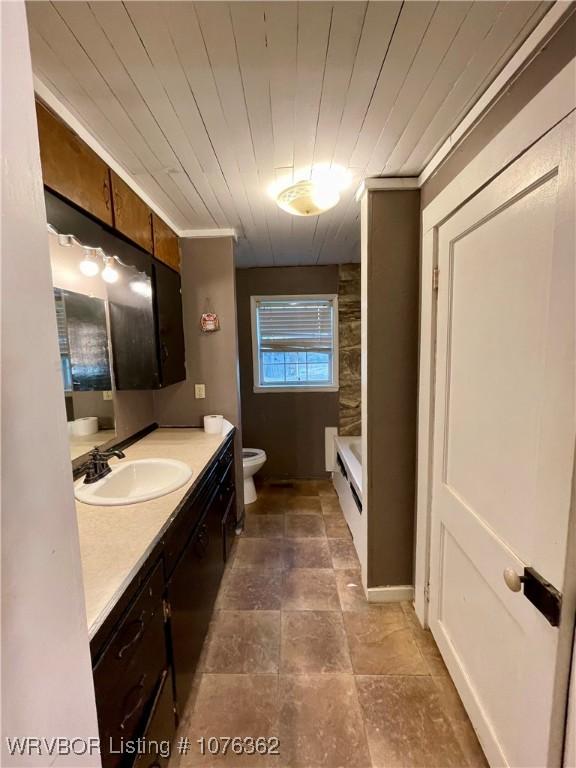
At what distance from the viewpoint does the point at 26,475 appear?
1.38ft

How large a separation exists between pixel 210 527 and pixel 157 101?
6.03 feet

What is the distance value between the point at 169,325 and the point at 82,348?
58 centimetres

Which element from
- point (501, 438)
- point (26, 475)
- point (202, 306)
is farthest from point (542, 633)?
point (202, 306)

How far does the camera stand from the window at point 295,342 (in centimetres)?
353

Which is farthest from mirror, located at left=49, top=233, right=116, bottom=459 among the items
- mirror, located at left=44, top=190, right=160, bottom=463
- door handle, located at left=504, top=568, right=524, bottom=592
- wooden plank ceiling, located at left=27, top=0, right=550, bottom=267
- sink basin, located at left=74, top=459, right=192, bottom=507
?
door handle, located at left=504, top=568, right=524, bottom=592

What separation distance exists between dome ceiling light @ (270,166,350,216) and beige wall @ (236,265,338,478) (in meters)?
1.78

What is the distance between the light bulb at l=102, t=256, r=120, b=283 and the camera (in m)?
1.78

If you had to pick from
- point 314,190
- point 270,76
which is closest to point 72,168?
point 270,76

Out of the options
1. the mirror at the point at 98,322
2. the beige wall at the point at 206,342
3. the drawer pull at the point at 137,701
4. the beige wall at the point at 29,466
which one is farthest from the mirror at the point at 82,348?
the beige wall at the point at 29,466

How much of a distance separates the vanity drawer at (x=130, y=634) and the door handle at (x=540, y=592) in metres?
1.05

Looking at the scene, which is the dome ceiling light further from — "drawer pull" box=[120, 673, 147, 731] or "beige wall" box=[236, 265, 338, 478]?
"drawer pull" box=[120, 673, 147, 731]

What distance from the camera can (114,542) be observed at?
1.05 meters

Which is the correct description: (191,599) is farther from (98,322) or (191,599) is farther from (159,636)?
(98,322)

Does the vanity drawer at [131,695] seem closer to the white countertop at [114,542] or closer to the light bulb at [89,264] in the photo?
the white countertop at [114,542]
